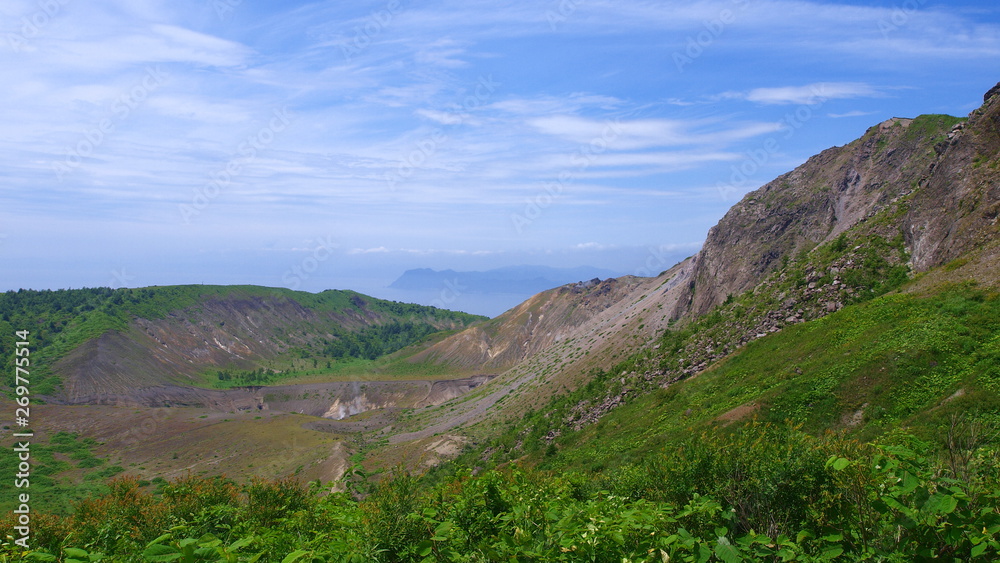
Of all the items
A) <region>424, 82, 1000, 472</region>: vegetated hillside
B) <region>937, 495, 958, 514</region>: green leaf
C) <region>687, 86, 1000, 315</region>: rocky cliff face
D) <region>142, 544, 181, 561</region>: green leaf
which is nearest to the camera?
<region>937, 495, 958, 514</region>: green leaf

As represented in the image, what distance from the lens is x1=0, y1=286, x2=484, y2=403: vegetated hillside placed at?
92.7m

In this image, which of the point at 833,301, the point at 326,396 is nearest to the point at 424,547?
the point at 833,301

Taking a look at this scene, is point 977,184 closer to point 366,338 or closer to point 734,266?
point 734,266

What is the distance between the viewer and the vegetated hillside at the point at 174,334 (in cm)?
9269

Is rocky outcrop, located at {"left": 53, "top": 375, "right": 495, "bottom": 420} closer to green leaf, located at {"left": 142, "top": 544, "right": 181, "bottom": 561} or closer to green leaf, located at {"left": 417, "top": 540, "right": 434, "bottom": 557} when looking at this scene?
green leaf, located at {"left": 417, "top": 540, "right": 434, "bottom": 557}

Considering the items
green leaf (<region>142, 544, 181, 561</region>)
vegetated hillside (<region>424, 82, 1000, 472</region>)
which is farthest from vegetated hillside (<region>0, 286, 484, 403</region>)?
green leaf (<region>142, 544, 181, 561</region>)

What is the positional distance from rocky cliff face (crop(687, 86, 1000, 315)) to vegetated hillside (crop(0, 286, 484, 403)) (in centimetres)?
9401

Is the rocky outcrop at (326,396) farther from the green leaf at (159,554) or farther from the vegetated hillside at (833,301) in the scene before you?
the green leaf at (159,554)

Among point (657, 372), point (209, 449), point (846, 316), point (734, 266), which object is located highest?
point (734, 266)

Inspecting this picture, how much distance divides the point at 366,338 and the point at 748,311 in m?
152

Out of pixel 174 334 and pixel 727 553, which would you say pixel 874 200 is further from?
pixel 174 334

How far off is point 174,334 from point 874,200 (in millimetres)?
132436

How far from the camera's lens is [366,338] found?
173 m

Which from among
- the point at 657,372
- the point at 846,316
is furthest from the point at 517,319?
the point at 846,316
